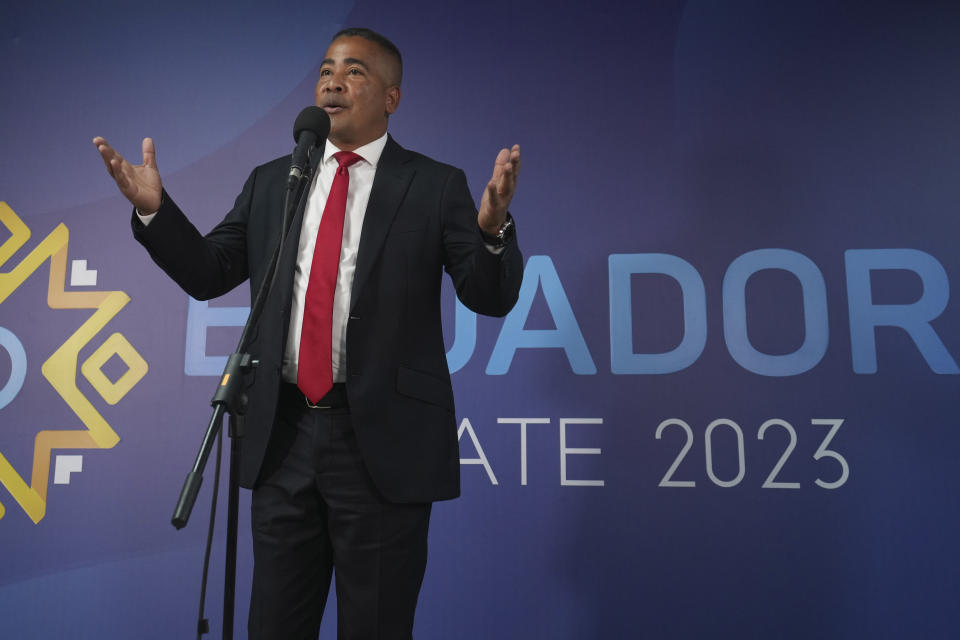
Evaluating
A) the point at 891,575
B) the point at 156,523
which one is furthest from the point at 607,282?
the point at 156,523

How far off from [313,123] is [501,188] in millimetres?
359

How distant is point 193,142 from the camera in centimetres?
272

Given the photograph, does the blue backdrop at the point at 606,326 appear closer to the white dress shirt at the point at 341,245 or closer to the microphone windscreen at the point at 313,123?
the white dress shirt at the point at 341,245

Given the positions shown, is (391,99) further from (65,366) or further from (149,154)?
(65,366)

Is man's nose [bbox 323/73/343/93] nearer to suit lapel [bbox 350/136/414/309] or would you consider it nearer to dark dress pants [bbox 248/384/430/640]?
suit lapel [bbox 350/136/414/309]

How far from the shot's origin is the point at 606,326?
243 cm

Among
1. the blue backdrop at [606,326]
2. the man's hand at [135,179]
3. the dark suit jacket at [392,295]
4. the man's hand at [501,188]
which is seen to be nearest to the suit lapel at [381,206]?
the dark suit jacket at [392,295]

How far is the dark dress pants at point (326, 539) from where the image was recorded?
1.28m

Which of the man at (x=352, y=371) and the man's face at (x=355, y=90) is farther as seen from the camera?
the man's face at (x=355, y=90)

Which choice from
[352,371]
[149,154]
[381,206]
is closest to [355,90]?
[381,206]

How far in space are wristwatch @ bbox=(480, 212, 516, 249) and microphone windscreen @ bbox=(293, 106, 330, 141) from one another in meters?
0.34

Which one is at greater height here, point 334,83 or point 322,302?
point 334,83

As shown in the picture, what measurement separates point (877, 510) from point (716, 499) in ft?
1.68

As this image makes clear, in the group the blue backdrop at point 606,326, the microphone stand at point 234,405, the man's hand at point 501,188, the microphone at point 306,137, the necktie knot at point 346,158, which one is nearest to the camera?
the microphone stand at point 234,405
